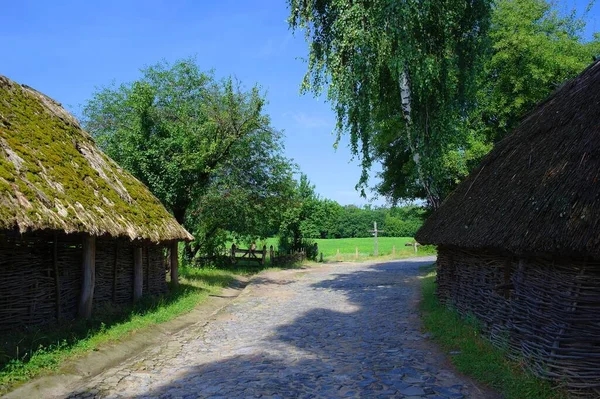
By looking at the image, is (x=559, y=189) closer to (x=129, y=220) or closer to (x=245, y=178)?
(x=129, y=220)

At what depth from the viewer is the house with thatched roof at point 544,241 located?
530 centimetres

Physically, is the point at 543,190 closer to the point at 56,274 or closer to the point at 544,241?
the point at 544,241

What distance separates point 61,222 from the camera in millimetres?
7480

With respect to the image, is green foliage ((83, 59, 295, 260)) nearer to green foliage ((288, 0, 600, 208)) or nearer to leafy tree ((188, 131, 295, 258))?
leafy tree ((188, 131, 295, 258))

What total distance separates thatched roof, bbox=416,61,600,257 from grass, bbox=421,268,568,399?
1627 mm

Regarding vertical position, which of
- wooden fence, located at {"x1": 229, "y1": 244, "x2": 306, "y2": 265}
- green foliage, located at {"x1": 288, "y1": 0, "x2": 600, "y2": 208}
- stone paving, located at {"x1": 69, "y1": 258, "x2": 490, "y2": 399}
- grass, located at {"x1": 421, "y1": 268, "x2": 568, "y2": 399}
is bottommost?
stone paving, located at {"x1": 69, "y1": 258, "x2": 490, "y2": 399}

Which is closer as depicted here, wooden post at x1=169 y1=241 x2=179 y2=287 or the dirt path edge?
the dirt path edge

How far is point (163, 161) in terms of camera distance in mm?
16469

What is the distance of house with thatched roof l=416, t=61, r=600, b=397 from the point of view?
530 centimetres

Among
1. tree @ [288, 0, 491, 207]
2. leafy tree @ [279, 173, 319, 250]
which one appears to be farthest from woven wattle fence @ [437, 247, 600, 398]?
leafy tree @ [279, 173, 319, 250]

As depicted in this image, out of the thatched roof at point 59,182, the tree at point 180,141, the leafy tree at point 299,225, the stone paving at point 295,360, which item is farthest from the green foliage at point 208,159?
the leafy tree at point 299,225

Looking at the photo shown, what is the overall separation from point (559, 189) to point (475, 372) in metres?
2.76

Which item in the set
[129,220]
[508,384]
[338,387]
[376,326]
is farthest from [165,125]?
[508,384]

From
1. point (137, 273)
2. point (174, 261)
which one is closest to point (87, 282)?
point (137, 273)
